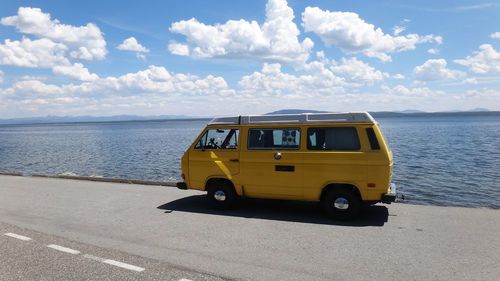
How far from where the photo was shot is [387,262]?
5781 millimetres

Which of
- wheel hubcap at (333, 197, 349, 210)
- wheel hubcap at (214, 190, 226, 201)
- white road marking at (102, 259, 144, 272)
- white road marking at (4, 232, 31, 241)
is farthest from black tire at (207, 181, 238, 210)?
white road marking at (4, 232, 31, 241)

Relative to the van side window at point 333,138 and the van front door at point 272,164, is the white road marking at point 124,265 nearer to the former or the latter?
the van front door at point 272,164

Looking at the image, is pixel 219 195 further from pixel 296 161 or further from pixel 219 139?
pixel 296 161

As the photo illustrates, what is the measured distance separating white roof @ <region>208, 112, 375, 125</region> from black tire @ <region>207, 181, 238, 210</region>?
4.94 feet

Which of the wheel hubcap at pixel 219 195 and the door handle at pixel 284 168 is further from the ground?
the door handle at pixel 284 168

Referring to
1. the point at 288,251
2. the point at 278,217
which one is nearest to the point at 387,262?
the point at 288,251

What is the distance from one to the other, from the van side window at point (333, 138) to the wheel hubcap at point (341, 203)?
1065 mm

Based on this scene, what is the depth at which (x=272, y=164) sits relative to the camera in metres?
8.81

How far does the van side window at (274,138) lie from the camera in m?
8.73

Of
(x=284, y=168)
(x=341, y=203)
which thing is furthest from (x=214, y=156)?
(x=341, y=203)

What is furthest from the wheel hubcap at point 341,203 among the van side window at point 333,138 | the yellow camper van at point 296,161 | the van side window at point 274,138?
the van side window at point 274,138

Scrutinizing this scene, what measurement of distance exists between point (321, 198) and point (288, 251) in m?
2.43

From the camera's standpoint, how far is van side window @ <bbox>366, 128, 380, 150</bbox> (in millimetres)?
7965

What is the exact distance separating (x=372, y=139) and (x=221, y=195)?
3699 millimetres
